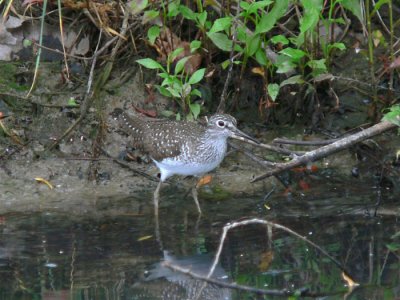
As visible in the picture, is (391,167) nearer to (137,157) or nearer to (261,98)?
(261,98)

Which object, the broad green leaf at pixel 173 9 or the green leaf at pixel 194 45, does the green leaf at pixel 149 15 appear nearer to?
the broad green leaf at pixel 173 9

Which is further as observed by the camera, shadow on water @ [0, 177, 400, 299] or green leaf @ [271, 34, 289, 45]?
green leaf @ [271, 34, 289, 45]

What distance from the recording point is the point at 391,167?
950 centimetres

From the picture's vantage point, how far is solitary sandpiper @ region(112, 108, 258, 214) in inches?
363

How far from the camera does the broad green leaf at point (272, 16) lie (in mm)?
8984

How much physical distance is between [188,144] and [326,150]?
58.8 inches

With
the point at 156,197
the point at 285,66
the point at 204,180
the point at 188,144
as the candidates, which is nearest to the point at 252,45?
the point at 285,66

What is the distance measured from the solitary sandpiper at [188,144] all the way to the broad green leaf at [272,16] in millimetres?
888

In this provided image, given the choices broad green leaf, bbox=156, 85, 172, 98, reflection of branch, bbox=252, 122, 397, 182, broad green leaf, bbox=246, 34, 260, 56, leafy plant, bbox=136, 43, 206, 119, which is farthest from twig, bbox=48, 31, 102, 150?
reflection of branch, bbox=252, 122, 397, 182

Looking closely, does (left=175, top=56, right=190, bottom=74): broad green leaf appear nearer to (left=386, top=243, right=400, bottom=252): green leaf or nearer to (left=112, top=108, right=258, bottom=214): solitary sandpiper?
(left=112, top=108, right=258, bottom=214): solitary sandpiper

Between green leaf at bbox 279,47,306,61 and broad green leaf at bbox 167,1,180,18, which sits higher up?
broad green leaf at bbox 167,1,180,18

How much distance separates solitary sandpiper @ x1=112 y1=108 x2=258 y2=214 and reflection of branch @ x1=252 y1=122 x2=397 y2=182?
2.59 ft

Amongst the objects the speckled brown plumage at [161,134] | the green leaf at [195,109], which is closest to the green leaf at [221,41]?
the green leaf at [195,109]

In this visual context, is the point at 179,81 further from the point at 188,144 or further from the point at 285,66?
the point at 285,66
